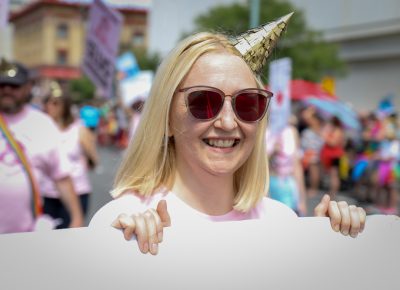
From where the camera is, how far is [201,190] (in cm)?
172

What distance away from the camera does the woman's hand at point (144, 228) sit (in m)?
1.18

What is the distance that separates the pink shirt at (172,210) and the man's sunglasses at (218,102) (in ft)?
0.73

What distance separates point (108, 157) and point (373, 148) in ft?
32.5

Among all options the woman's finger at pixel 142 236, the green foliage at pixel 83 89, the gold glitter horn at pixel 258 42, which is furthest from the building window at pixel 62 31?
the woman's finger at pixel 142 236

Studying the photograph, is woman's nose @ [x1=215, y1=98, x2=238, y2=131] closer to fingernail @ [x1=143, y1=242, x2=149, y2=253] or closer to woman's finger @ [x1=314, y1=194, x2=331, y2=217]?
woman's finger @ [x1=314, y1=194, x2=331, y2=217]

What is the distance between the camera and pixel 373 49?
30.8 m

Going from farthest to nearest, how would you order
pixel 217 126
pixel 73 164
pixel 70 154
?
pixel 73 164
pixel 70 154
pixel 217 126

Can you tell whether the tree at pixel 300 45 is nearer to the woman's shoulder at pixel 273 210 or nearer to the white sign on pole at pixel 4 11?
the white sign on pole at pixel 4 11

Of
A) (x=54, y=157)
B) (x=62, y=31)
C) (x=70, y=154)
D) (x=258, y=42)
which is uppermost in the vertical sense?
(x=258, y=42)

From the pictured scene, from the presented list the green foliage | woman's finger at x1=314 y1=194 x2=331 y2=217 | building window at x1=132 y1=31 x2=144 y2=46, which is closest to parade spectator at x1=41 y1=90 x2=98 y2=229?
woman's finger at x1=314 y1=194 x2=331 y2=217

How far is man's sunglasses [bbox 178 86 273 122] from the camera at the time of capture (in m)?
1.58

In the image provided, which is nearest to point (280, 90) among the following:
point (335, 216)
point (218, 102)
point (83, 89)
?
point (218, 102)

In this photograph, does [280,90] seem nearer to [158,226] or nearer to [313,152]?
[313,152]

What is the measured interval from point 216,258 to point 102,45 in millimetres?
6329
